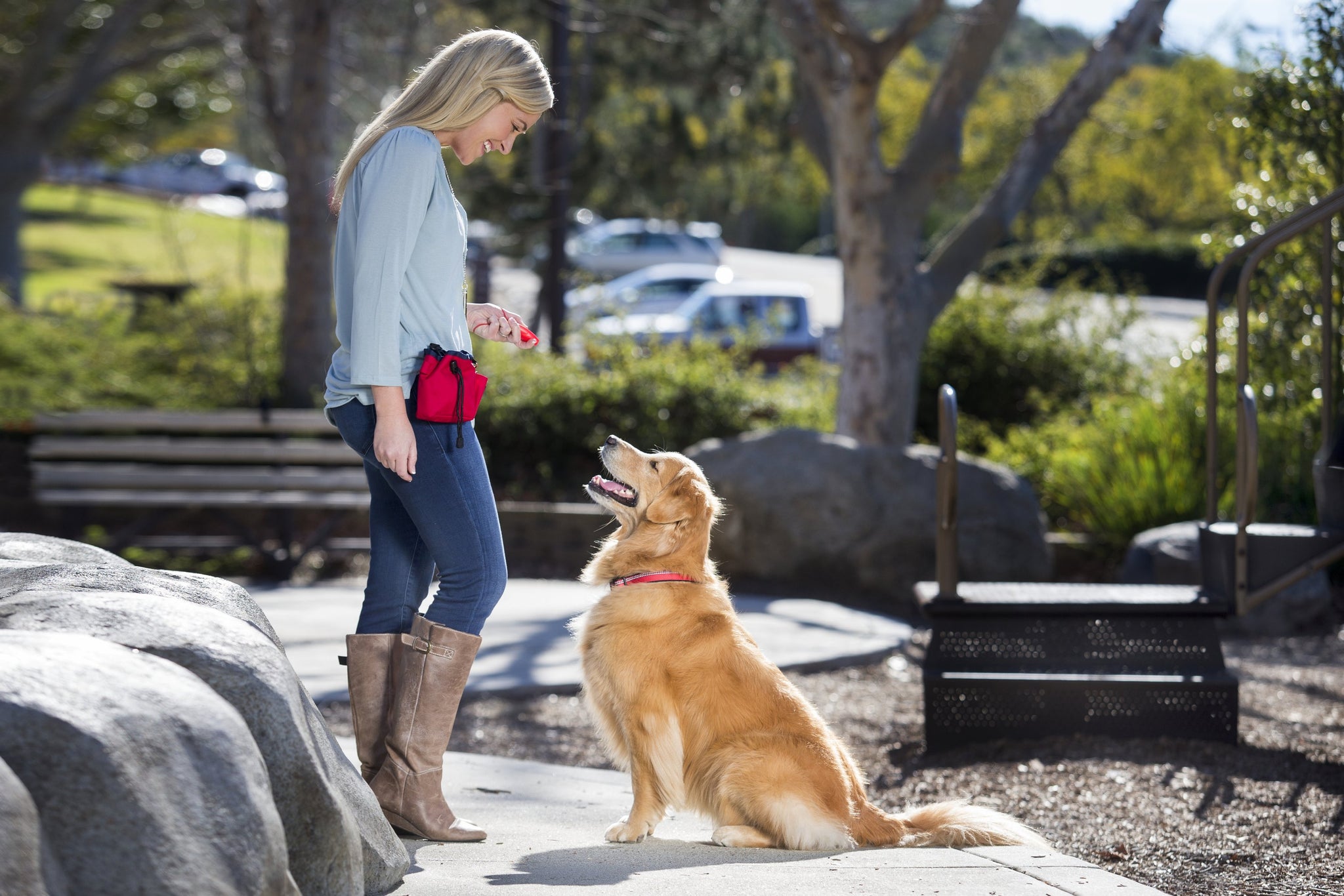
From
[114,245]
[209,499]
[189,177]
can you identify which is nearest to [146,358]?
[209,499]

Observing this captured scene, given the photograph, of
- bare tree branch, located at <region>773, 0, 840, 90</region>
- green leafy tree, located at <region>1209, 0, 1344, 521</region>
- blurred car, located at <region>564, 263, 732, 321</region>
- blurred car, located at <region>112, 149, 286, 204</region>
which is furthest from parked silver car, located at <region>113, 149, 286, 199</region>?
green leafy tree, located at <region>1209, 0, 1344, 521</region>

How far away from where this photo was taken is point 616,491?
3.76m

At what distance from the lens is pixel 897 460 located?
27.2 ft

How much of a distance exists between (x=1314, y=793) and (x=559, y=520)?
5.58 metres

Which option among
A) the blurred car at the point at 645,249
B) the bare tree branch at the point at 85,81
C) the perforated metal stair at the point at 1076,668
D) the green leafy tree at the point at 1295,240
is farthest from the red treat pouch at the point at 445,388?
the blurred car at the point at 645,249

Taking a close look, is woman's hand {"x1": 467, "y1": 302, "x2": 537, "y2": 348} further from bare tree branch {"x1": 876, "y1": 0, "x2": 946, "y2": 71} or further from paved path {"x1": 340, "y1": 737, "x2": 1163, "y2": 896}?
bare tree branch {"x1": 876, "y1": 0, "x2": 946, "y2": 71}

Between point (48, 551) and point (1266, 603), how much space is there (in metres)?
6.74

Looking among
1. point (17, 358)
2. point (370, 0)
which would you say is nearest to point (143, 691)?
point (17, 358)

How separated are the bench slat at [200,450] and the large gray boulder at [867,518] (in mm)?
2625

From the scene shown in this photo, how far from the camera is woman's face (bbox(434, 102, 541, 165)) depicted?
126 inches

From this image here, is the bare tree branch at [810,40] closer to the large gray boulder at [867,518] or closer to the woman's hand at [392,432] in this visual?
the large gray boulder at [867,518]

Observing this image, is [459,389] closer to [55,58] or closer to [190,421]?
[190,421]

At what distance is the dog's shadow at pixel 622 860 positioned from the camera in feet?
9.96

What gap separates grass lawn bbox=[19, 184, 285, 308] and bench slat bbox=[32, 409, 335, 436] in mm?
5250
